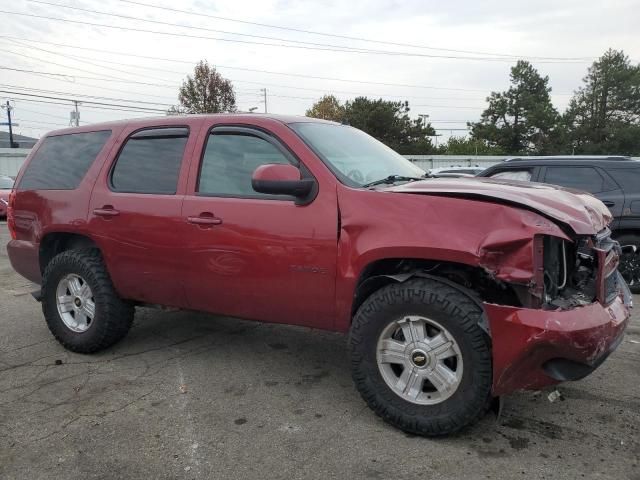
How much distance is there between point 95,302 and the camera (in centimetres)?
450

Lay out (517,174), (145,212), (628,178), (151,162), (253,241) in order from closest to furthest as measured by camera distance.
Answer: (253,241) → (145,212) → (151,162) → (628,178) → (517,174)

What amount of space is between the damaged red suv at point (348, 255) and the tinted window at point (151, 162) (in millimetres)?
13

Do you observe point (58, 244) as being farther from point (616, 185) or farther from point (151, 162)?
→ point (616, 185)

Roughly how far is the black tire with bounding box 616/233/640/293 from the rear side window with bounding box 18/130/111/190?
6022 mm

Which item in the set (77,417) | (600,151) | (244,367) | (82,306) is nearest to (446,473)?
(244,367)

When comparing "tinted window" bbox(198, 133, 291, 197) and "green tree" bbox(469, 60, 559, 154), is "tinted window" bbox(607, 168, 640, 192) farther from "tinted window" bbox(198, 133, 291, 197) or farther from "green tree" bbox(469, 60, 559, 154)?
"green tree" bbox(469, 60, 559, 154)

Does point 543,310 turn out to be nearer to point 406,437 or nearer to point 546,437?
point 546,437

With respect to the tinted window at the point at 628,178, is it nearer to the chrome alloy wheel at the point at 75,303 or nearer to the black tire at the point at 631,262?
the black tire at the point at 631,262

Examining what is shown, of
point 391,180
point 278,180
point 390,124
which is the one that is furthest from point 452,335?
point 390,124

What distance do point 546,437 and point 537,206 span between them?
1334mm

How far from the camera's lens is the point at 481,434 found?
3.21 meters

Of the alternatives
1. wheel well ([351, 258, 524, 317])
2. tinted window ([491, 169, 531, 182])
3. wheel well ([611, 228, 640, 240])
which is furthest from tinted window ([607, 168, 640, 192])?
wheel well ([351, 258, 524, 317])

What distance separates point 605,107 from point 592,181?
6235 cm

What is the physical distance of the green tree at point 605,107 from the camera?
59.2 m
